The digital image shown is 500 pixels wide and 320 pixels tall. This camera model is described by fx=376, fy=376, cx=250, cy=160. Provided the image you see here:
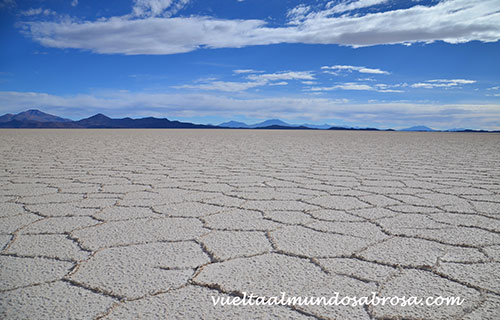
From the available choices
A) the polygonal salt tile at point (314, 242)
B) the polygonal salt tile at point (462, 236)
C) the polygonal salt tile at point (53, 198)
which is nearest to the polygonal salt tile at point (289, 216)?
the polygonal salt tile at point (314, 242)

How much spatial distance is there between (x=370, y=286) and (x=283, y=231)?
51 centimetres

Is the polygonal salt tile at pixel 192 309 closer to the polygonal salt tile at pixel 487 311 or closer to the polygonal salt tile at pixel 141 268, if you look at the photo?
the polygonal salt tile at pixel 141 268

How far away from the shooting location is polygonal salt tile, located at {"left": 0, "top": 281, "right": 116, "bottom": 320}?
0.85m

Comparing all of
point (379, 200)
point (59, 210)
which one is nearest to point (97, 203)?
point (59, 210)

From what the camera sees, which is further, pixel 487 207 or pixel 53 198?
pixel 53 198

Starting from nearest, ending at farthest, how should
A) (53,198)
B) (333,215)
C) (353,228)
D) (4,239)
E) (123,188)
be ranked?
(4,239) < (353,228) < (333,215) < (53,198) < (123,188)

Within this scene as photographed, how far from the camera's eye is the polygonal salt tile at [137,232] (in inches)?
52.7

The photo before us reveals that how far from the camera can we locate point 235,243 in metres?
1.31

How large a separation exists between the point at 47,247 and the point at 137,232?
307mm

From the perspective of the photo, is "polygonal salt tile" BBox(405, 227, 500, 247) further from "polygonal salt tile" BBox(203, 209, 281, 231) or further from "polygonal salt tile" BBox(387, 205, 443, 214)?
"polygonal salt tile" BBox(203, 209, 281, 231)

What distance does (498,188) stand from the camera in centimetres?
241

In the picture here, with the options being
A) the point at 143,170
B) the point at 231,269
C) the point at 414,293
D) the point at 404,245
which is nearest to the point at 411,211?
the point at 404,245

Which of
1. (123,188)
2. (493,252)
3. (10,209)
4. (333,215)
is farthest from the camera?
(123,188)

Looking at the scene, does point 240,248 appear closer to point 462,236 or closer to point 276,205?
point 276,205
